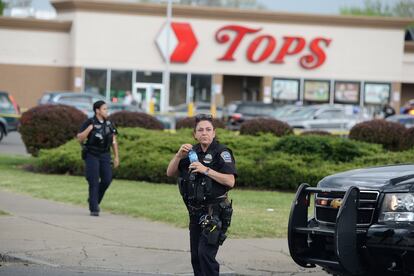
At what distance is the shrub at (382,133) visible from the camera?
1998 centimetres

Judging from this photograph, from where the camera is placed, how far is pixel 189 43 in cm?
4966

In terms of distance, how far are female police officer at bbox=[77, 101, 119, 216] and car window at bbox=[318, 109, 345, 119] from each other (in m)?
25.2

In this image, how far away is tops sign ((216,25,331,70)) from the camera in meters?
50.1

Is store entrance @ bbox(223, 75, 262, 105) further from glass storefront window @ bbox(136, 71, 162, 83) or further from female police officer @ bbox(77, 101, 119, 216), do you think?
female police officer @ bbox(77, 101, 119, 216)

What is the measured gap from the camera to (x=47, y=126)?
68.6 feet

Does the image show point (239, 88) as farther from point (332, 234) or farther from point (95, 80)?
point (332, 234)

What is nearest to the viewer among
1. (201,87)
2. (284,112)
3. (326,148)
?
(326,148)

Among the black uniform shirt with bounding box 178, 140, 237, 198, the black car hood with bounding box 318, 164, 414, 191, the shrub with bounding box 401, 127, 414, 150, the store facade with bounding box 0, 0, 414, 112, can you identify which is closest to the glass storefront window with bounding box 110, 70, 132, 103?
the store facade with bounding box 0, 0, 414, 112

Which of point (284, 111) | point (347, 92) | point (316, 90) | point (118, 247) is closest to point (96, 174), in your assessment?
point (118, 247)

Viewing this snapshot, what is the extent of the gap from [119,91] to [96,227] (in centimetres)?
3760

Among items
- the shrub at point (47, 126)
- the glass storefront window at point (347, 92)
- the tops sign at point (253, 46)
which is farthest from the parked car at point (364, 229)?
the glass storefront window at point (347, 92)

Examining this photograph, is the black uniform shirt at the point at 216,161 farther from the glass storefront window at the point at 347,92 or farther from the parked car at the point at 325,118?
the glass storefront window at the point at 347,92

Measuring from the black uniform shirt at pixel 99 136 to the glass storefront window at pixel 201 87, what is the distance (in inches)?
1466

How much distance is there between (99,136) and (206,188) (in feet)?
19.2
